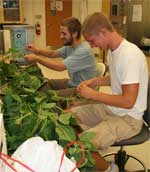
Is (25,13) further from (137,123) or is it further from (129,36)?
(137,123)

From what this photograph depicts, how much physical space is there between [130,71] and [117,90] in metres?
0.26

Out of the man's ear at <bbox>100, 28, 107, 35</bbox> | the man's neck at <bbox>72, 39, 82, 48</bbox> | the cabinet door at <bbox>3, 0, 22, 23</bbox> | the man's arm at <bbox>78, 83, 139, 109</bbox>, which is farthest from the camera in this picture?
the cabinet door at <bbox>3, 0, 22, 23</bbox>

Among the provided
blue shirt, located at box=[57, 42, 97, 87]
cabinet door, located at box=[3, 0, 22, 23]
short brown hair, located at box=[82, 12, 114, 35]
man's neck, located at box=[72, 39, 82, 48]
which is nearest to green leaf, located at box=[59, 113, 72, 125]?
short brown hair, located at box=[82, 12, 114, 35]

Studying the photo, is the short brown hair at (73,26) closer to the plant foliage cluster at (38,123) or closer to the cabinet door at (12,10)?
the plant foliage cluster at (38,123)

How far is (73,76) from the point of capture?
8.15 ft

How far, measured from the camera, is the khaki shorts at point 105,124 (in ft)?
5.31

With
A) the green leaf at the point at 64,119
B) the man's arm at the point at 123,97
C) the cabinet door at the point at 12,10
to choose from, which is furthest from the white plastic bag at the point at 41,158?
the cabinet door at the point at 12,10

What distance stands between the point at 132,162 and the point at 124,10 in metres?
2.78

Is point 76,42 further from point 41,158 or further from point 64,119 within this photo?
point 41,158

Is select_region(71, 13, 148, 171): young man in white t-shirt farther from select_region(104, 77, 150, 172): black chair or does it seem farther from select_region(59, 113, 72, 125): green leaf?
select_region(59, 113, 72, 125): green leaf

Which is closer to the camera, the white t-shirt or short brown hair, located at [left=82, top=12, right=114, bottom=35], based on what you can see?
the white t-shirt

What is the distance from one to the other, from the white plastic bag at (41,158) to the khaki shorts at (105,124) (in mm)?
658

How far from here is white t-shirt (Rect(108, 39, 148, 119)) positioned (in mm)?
1588

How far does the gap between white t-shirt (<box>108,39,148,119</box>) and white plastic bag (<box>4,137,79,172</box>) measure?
0.80 m
